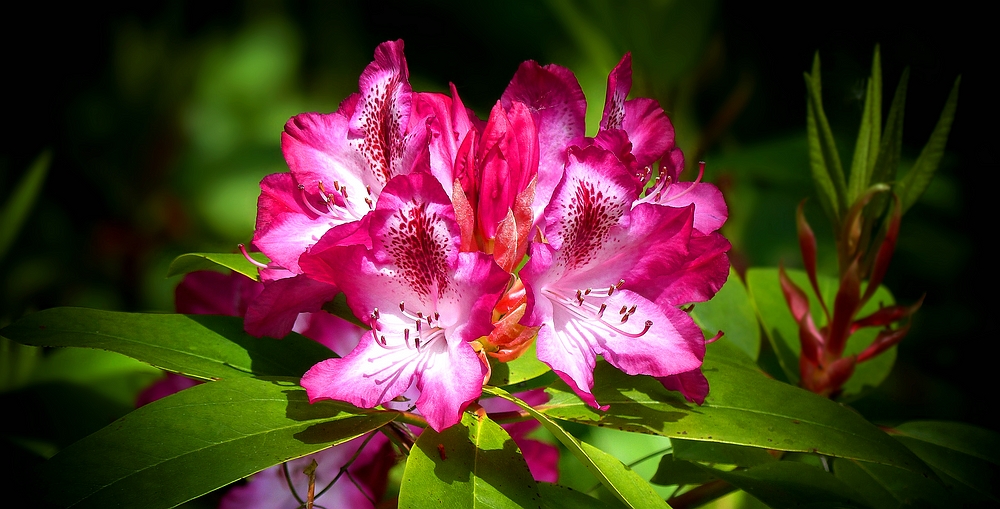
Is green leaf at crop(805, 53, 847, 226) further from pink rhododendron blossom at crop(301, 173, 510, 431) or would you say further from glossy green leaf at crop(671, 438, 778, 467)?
pink rhododendron blossom at crop(301, 173, 510, 431)

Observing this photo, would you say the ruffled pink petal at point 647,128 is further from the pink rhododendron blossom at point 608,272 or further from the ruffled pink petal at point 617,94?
the pink rhododendron blossom at point 608,272

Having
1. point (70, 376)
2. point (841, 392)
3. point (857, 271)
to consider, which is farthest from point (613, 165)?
point (70, 376)

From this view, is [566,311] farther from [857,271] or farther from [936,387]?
[936,387]

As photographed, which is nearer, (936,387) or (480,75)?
(936,387)

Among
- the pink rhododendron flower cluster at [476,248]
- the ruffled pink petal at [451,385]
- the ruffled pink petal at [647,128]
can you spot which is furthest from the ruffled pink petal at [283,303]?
the ruffled pink petal at [647,128]

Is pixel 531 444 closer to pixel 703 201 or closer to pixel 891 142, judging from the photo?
pixel 703 201

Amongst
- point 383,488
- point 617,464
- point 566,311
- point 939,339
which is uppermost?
point 566,311
